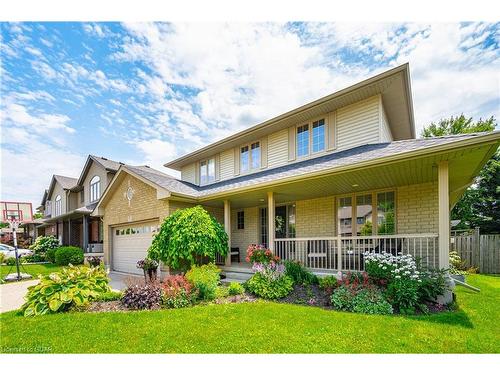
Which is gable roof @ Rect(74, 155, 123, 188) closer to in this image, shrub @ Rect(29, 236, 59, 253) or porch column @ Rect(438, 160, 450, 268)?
shrub @ Rect(29, 236, 59, 253)

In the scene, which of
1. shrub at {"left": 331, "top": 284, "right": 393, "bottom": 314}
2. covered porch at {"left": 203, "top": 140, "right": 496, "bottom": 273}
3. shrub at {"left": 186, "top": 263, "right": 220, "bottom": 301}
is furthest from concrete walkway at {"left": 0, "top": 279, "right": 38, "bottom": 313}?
shrub at {"left": 331, "top": 284, "right": 393, "bottom": 314}

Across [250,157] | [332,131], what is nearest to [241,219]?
[250,157]

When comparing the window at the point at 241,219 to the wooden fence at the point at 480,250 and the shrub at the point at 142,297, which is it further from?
the wooden fence at the point at 480,250

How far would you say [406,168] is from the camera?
6.28 meters

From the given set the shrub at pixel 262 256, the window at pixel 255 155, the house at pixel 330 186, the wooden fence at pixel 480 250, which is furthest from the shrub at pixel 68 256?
the wooden fence at pixel 480 250

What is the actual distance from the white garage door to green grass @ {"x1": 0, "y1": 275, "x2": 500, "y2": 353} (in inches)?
217

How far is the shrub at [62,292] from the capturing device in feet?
19.1

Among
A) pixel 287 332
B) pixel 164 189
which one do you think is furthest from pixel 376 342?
pixel 164 189

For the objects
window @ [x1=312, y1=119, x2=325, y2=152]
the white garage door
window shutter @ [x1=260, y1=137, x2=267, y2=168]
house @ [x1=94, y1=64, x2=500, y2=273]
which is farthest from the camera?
the white garage door

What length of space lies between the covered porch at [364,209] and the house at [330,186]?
0.03 m

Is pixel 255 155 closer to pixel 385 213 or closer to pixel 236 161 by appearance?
pixel 236 161

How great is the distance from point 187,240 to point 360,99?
7.45m

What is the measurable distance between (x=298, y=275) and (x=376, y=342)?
11.3 feet

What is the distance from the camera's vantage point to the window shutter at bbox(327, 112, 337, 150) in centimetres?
906
